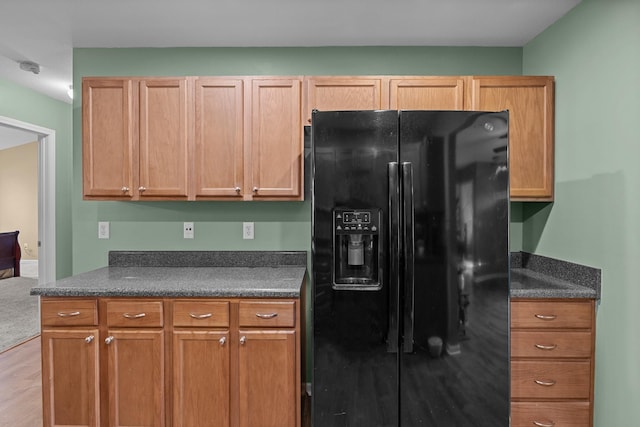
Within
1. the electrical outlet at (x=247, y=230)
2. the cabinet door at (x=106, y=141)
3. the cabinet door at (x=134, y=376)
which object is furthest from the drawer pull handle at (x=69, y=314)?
the electrical outlet at (x=247, y=230)

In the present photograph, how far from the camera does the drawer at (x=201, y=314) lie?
199cm

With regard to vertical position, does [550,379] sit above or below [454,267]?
below

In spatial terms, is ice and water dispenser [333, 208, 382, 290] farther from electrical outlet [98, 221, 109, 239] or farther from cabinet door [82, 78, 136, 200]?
electrical outlet [98, 221, 109, 239]

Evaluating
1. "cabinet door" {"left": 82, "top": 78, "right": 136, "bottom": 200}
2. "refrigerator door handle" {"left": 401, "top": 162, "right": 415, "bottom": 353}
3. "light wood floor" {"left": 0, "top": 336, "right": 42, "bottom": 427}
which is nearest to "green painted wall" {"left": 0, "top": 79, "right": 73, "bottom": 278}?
"light wood floor" {"left": 0, "top": 336, "right": 42, "bottom": 427}

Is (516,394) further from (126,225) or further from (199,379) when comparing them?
(126,225)

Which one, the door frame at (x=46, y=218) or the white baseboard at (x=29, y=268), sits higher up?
the door frame at (x=46, y=218)

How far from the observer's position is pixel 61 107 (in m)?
4.29

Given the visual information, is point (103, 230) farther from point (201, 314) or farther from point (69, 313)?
point (201, 314)

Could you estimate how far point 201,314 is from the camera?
1988 mm

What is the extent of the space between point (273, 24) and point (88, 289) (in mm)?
1919

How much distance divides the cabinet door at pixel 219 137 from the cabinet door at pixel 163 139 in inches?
3.6

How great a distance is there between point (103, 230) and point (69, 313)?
2.82ft

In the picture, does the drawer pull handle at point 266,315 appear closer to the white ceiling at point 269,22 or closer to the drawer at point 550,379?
the drawer at point 550,379

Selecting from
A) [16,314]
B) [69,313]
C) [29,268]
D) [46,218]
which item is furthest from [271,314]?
[29,268]
